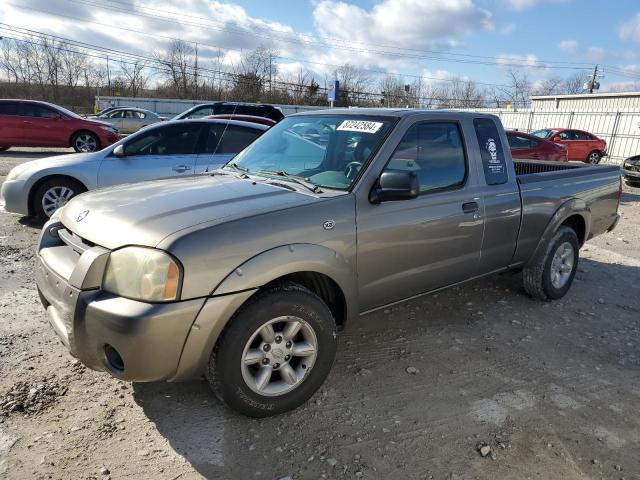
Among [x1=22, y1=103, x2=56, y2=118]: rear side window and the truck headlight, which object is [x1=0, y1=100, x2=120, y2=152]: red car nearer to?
[x1=22, y1=103, x2=56, y2=118]: rear side window

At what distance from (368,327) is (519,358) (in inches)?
48.0

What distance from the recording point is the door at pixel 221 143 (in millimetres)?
6852

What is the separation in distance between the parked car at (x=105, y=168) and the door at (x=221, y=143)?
2cm

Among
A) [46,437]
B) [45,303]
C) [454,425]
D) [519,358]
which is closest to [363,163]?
[454,425]

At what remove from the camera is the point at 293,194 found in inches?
118

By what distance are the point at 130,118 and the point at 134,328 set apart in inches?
955

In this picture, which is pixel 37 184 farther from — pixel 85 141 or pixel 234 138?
pixel 85 141

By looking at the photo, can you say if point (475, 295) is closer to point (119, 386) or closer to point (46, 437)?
point (119, 386)

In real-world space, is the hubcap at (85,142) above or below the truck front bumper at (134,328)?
below

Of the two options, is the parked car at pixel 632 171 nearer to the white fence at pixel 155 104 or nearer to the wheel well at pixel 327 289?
the wheel well at pixel 327 289

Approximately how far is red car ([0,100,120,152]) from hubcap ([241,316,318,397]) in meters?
14.2

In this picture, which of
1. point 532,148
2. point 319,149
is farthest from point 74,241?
point 532,148

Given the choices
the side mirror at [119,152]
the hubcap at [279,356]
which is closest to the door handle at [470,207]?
the hubcap at [279,356]

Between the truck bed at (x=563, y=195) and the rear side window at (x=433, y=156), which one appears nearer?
the rear side window at (x=433, y=156)
